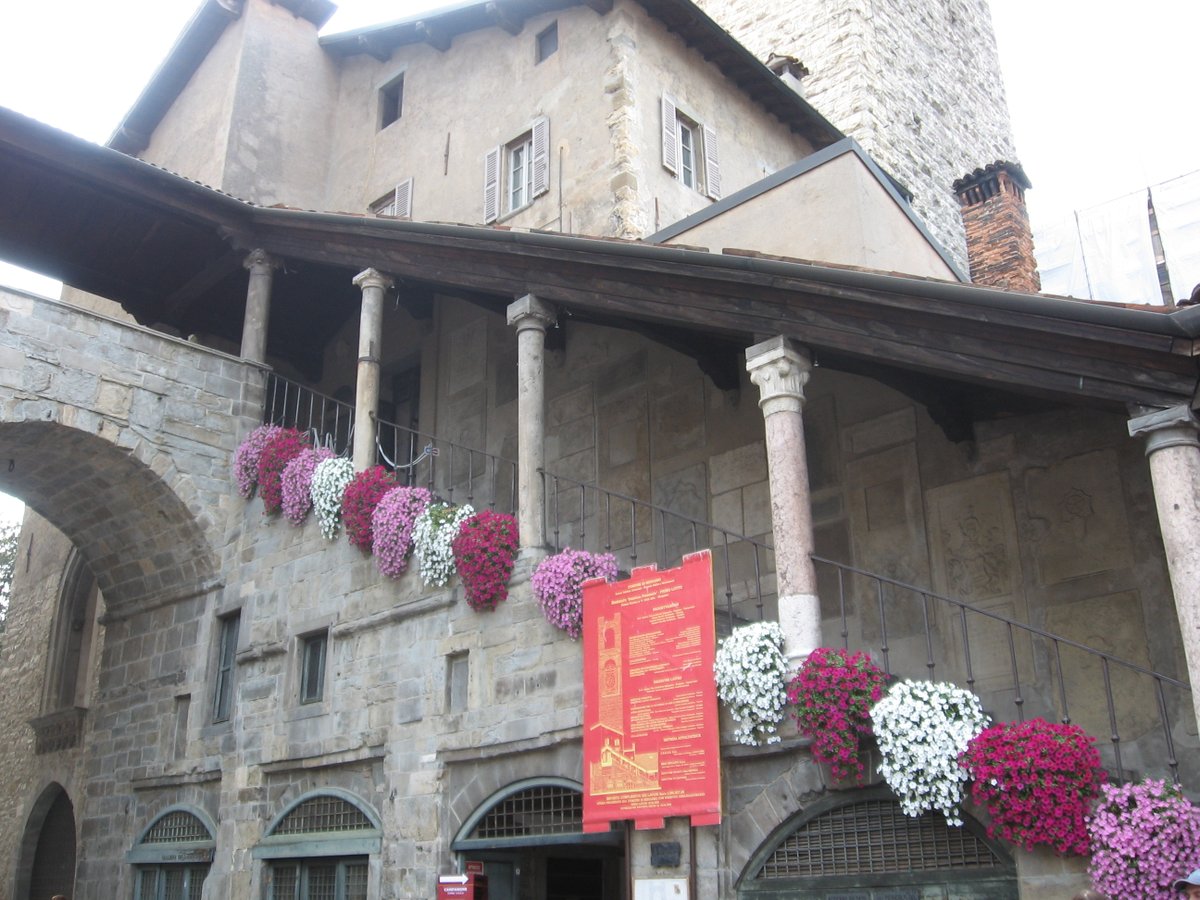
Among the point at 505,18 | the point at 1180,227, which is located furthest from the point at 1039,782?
the point at 1180,227

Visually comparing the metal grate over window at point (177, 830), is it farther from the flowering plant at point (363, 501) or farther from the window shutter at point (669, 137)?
the window shutter at point (669, 137)

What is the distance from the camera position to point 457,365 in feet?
46.8

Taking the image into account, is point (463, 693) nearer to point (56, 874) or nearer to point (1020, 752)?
point (1020, 752)

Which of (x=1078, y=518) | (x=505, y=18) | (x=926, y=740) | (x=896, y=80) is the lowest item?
(x=926, y=740)

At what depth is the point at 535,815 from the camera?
908cm

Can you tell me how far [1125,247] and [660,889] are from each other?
1414cm

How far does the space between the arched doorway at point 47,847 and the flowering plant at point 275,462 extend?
8.26 meters

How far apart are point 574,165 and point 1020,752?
954 cm

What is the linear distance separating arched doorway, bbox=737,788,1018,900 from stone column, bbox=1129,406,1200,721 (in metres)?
1.54

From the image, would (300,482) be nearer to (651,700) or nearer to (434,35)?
(651,700)

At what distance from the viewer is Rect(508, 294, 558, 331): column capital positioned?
10.1m

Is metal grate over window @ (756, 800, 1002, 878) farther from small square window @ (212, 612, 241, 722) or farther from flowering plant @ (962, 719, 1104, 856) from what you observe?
small square window @ (212, 612, 241, 722)

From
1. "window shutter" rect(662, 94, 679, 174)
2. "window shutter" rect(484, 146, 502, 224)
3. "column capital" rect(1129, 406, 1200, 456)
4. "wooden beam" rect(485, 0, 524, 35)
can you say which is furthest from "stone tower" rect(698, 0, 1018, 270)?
"column capital" rect(1129, 406, 1200, 456)

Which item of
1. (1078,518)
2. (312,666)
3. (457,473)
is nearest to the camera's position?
(1078,518)
